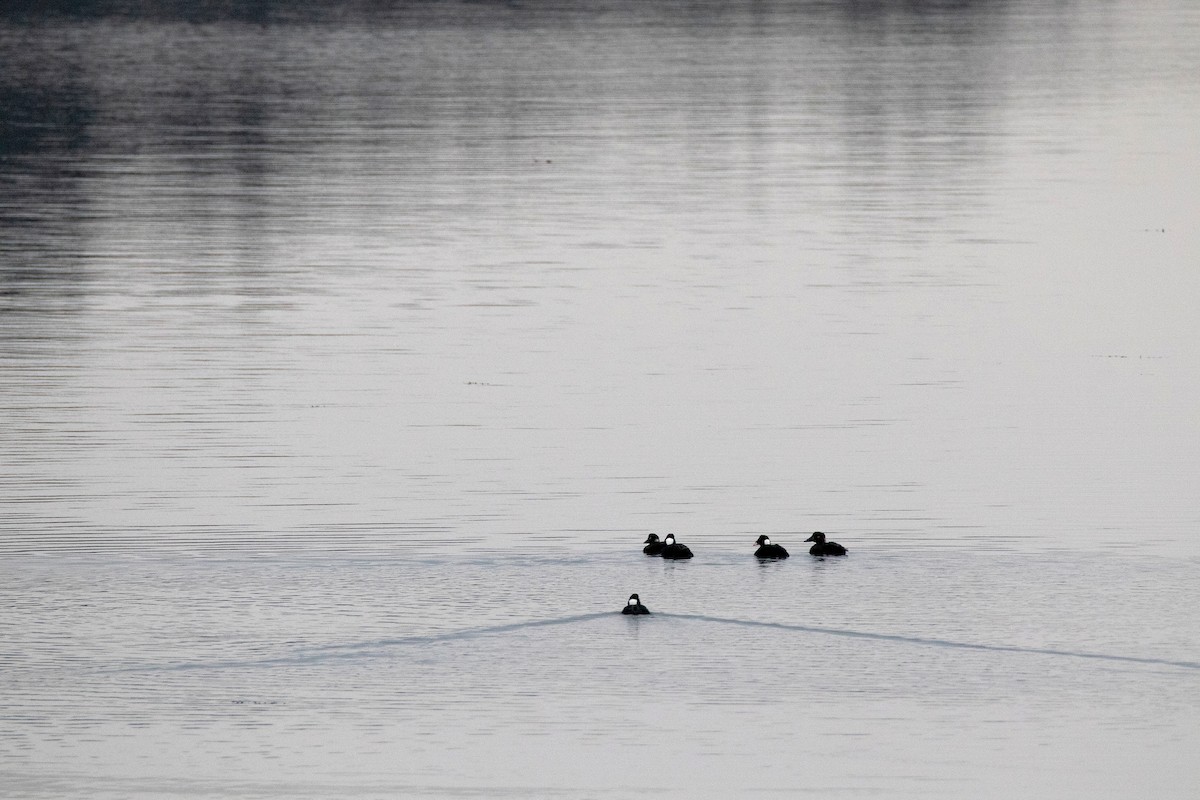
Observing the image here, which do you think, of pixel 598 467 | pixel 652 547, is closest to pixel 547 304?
pixel 598 467

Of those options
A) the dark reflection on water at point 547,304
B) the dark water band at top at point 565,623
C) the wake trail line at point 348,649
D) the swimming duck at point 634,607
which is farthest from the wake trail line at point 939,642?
the dark reflection on water at point 547,304

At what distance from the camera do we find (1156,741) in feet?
42.8

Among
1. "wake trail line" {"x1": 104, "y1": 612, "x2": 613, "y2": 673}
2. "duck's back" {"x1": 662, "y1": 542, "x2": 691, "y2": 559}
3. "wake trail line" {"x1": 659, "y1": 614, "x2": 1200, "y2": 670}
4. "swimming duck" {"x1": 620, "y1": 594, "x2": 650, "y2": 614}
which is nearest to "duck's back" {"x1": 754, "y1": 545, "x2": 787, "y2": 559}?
"duck's back" {"x1": 662, "y1": 542, "x2": 691, "y2": 559}

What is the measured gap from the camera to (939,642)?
1477 cm

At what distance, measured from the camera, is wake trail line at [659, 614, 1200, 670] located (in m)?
14.3

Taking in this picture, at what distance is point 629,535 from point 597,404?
5214 millimetres

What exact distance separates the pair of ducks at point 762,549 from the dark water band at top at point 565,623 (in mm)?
1200

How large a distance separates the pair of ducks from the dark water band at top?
1.20 m

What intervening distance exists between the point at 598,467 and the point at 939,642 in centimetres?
567

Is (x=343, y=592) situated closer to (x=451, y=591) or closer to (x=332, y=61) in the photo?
(x=451, y=591)

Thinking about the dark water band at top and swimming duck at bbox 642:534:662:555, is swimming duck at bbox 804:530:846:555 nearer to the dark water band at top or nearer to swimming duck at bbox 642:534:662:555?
swimming duck at bbox 642:534:662:555

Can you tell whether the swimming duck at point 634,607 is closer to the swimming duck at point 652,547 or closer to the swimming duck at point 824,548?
the swimming duck at point 652,547

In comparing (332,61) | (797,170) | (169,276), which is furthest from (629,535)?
(332,61)

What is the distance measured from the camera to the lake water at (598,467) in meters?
13.3
